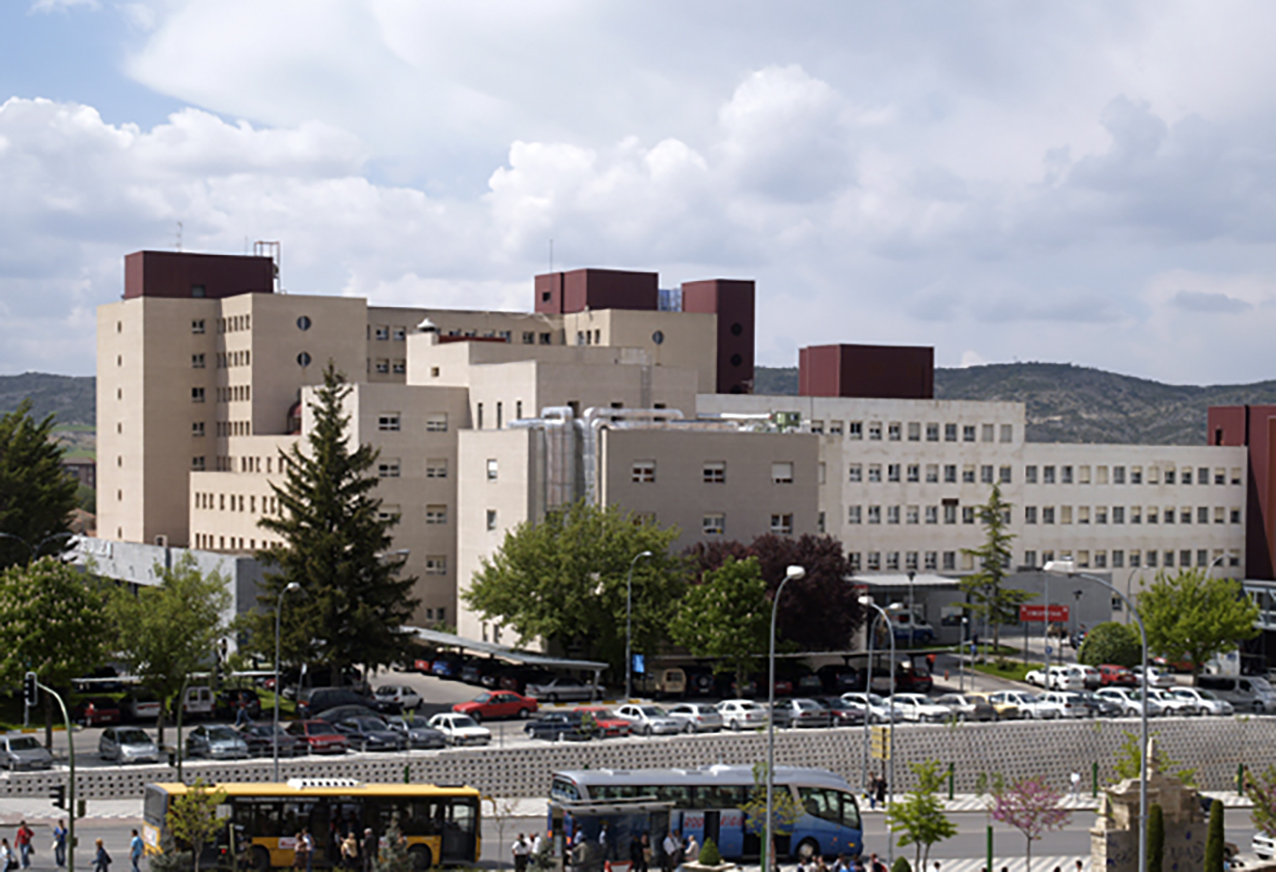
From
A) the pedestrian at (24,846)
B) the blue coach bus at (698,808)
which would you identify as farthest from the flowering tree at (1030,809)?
the pedestrian at (24,846)

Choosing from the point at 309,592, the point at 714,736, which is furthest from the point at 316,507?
the point at 714,736

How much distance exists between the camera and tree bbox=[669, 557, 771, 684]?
244ft

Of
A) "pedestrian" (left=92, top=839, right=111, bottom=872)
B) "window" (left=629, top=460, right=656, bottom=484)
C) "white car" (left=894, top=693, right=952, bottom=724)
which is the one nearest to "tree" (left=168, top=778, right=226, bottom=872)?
"pedestrian" (left=92, top=839, right=111, bottom=872)

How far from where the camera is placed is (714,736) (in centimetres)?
6041

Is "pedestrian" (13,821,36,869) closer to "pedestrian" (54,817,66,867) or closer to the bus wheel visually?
"pedestrian" (54,817,66,867)

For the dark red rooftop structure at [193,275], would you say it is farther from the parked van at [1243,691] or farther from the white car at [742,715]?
the parked van at [1243,691]

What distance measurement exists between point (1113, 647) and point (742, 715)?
101ft

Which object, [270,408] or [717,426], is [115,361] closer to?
[270,408]

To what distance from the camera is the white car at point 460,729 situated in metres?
61.6

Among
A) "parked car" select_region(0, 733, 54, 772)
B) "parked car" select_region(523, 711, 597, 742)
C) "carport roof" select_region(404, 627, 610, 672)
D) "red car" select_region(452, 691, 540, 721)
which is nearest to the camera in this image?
"parked car" select_region(0, 733, 54, 772)

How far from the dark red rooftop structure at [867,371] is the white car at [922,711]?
46230 millimetres

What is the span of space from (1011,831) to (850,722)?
11.7m

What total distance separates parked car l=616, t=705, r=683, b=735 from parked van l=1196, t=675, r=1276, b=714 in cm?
3029

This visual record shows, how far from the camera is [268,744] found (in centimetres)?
5794
